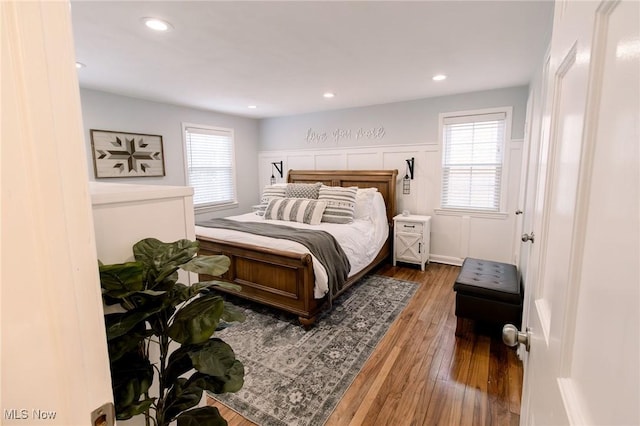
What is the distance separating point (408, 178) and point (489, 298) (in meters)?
2.32

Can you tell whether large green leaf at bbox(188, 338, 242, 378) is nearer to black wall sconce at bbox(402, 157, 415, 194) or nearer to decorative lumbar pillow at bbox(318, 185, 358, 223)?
decorative lumbar pillow at bbox(318, 185, 358, 223)

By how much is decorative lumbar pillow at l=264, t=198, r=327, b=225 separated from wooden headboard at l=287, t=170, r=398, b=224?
3.14 ft

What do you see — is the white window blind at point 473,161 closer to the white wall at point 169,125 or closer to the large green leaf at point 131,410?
the white wall at point 169,125

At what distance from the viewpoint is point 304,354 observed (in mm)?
2281

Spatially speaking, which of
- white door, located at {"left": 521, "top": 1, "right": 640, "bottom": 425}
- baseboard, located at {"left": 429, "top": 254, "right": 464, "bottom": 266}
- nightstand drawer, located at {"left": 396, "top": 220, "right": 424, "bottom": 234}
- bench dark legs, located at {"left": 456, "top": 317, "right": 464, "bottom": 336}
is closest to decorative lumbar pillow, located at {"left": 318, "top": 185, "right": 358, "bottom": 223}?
nightstand drawer, located at {"left": 396, "top": 220, "right": 424, "bottom": 234}

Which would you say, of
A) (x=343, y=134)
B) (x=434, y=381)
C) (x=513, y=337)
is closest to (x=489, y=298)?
(x=434, y=381)

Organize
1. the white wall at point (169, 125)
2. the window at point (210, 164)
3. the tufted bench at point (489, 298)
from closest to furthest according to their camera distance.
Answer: the tufted bench at point (489, 298), the white wall at point (169, 125), the window at point (210, 164)

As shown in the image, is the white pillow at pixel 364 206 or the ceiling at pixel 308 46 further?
the white pillow at pixel 364 206

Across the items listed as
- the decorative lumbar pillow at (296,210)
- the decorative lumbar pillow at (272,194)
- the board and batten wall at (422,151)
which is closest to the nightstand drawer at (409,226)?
the board and batten wall at (422,151)

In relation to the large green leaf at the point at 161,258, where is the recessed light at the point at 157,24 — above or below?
above

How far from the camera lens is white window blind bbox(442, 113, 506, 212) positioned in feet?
12.4

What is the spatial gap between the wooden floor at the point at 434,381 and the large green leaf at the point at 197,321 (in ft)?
4.10

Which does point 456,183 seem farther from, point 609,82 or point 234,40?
point 609,82

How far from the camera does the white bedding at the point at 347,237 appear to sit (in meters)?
2.71
